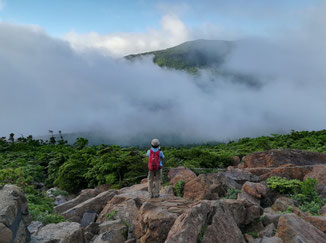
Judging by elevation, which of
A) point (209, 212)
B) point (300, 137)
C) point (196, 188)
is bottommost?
point (300, 137)

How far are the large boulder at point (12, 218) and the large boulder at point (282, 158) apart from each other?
1558 centimetres

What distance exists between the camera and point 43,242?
856cm

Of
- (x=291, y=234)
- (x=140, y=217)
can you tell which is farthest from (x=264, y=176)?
(x=140, y=217)

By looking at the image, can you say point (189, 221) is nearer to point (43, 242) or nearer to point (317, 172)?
point (43, 242)

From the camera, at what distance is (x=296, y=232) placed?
24.9 feet

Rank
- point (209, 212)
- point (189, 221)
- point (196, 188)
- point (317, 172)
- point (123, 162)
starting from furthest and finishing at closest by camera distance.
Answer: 1. point (123, 162)
2. point (317, 172)
3. point (196, 188)
4. point (209, 212)
5. point (189, 221)

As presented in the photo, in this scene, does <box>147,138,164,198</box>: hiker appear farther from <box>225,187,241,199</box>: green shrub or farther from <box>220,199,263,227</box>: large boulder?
<box>225,187,241,199</box>: green shrub

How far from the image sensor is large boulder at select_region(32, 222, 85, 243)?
875 cm

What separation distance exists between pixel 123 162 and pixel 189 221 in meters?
12.6

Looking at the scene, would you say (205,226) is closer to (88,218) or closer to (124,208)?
(124,208)

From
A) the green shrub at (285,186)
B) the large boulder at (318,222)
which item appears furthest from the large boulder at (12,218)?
the green shrub at (285,186)

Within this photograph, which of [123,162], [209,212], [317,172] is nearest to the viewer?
[209,212]

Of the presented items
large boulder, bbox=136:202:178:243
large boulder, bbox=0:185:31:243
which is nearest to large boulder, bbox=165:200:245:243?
large boulder, bbox=136:202:178:243

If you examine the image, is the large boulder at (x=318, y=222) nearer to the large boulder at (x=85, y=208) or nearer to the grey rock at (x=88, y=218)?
the grey rock at (x=88, y=218)
